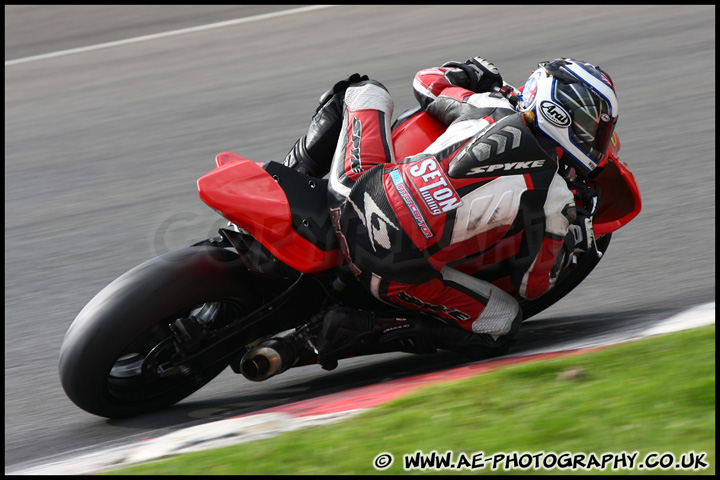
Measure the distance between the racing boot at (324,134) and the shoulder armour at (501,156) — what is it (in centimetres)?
79

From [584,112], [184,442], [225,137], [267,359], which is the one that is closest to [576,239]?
[584,112]

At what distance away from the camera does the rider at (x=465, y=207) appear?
3348 mm

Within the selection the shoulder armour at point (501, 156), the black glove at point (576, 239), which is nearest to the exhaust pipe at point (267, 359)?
the shoulder armour at point (501, 156)

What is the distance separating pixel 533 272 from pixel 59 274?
2913mm

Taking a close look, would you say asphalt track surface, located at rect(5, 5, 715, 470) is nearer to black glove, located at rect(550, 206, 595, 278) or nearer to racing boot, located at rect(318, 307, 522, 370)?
racing boot, located at rect(318, 307, 522, 370)

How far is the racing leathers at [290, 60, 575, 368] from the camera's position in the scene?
132 inches

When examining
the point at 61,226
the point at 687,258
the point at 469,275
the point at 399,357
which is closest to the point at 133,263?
the point at 61,226

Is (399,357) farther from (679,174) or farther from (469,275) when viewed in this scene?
(679,174)

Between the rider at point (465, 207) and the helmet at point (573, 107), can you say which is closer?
the rider at point (465, 207)

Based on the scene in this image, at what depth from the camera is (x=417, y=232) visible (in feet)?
10.9

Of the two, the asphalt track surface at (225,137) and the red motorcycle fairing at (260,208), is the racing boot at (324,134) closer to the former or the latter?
the red motorcycle fairing at (260,208)

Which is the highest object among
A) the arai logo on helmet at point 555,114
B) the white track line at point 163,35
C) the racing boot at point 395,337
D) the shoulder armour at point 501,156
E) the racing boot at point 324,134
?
the arai logo on helmet at point 555,114

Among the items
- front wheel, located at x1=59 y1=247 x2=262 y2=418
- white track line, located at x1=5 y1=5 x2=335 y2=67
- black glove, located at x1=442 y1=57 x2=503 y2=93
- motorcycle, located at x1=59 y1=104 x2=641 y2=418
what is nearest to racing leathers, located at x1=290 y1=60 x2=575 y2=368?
motorcycle, located at x1=59 y1=104 x2=641 y2=418

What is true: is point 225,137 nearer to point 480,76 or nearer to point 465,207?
point 480,76
